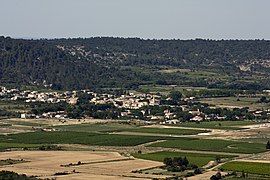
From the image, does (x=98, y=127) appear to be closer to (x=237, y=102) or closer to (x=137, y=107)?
(x=137, y=107)

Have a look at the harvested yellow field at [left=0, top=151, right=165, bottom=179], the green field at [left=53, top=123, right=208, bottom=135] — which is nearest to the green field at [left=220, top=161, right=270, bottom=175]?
the harvested yellow field at [left=0, top=151, right=165, bottom=179]

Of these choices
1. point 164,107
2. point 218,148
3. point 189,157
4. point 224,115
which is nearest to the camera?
point 189,157

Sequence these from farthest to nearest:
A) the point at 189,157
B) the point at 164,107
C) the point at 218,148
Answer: the point at 164,107 < the point at 218,148 < the point at 189,157

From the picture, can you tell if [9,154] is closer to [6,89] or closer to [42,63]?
[6,89]

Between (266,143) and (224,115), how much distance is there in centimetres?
3514

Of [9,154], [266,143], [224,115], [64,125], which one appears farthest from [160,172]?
[224,115]

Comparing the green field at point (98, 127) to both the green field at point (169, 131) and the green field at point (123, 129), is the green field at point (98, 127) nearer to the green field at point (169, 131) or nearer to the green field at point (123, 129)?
the green field at point (123, 129)

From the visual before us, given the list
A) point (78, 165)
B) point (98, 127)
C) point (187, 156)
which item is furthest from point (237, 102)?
point (78, 165)

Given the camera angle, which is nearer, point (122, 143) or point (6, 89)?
point (122, 143)

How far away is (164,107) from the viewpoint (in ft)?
460

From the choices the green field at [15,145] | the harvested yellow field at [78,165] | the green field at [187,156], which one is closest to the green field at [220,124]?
the green field at [187,156]

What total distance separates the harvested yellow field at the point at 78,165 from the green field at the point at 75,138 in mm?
10038

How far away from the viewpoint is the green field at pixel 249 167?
2842 inches

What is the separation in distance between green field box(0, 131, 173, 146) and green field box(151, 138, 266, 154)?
3.75 meters
